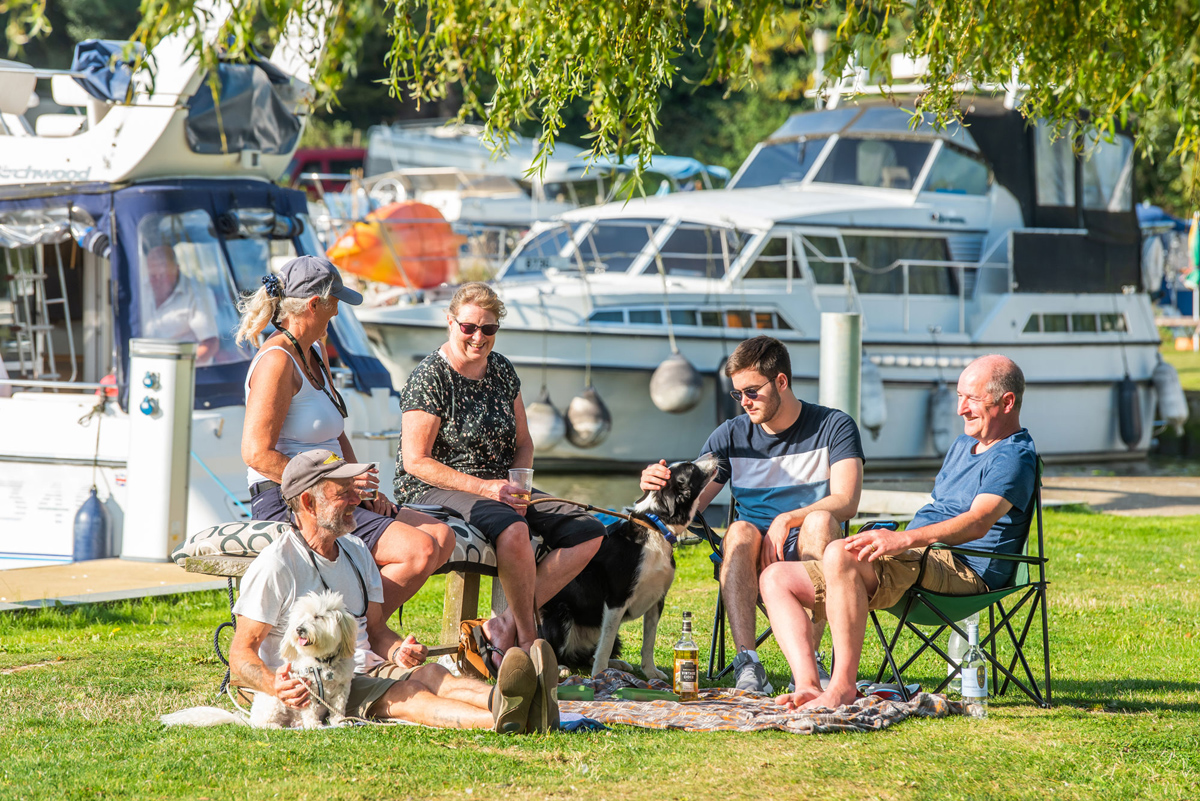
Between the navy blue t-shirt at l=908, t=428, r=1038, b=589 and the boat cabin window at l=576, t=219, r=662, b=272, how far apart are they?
9879mm

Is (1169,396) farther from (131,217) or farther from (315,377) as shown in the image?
(315,377)

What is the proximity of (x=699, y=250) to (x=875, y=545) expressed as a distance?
33.9ft

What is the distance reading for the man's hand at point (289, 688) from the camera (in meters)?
4.14

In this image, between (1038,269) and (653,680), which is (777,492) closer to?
(653,680)

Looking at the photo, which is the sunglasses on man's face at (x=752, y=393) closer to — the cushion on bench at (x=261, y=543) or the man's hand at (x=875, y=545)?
the man's hand at (x=875, y=545)

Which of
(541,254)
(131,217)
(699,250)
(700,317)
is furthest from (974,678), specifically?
(541,254)

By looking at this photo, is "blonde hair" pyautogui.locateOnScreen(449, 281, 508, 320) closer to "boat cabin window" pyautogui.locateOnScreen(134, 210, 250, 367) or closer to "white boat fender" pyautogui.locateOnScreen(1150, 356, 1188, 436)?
"boat cabin window" pyautogui.locateOnScreen(134, 210, 250, 367)

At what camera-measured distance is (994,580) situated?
487 centimetres

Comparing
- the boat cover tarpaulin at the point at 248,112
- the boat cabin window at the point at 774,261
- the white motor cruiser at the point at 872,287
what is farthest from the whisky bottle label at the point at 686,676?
the boat cabin window at the point at 774,261

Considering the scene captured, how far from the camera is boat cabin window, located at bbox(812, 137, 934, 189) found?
627 inches

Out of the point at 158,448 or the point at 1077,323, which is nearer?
the point at 158,448

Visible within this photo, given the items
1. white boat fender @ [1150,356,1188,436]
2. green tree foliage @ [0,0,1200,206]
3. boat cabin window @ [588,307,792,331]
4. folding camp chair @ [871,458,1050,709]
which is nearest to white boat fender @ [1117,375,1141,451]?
white boat fender @ [1150,356,1188,436]

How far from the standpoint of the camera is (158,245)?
30.2ft

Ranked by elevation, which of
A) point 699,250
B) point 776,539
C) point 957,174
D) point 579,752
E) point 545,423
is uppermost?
point 957,174
